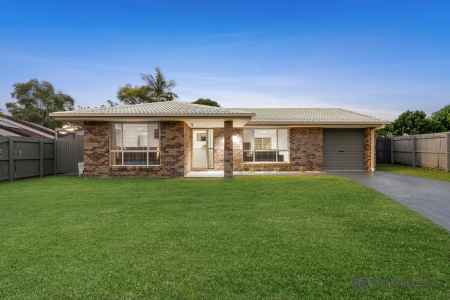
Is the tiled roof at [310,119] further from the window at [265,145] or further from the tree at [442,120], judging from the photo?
the tree at [442,120]

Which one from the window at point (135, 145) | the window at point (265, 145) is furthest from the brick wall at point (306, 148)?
the window at point (135, 145)

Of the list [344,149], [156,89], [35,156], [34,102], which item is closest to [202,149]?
[344,149]

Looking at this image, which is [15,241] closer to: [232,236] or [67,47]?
[232,236]

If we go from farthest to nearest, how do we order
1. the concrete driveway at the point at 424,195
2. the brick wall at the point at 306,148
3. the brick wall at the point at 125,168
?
the brick wall at the point at 306,148 → the brick wall at the point at 125,168 → the concrete driveway at the point at 424,195

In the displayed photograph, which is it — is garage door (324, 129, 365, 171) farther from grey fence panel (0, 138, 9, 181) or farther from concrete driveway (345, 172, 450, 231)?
grey fence panel (0, 138, 9, 181)

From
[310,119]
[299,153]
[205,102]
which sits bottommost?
[299,153]

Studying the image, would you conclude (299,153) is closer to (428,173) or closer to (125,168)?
(428,173)

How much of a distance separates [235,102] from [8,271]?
31.6 meters

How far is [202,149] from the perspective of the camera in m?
17.4

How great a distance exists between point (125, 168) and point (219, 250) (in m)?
10.3

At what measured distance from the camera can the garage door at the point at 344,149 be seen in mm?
16406

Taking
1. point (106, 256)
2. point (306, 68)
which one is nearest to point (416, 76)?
point (306, 68)

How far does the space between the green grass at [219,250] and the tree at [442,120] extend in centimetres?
2458

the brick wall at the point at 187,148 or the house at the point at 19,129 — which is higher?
the house at the point at 19,129
